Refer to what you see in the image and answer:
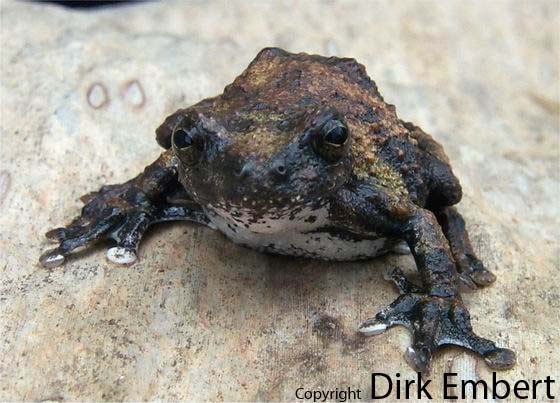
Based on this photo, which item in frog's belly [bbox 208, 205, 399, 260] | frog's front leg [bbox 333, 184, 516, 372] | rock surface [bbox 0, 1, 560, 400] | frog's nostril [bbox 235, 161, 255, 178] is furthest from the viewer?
frog's belly [bbox 208, 205, 399, 260]

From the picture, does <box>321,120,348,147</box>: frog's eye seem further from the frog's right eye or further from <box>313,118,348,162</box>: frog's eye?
the frog's right eye

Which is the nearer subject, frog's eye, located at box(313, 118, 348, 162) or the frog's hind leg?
frog's eye, located at box(313, 118, 348, 162)

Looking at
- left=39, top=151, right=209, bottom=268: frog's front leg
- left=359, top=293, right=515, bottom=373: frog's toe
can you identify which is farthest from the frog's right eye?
left=359, top=293, right=515, bottom=373: frog's toe

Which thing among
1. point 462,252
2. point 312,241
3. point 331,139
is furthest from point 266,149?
point 462,252

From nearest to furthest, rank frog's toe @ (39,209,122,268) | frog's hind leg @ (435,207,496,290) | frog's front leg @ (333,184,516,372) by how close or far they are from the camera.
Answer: frog's front leg @ (333,184,516,372), frog's toe @ (39,209,122,268), frog's hind leg @ (435,207,496,290)

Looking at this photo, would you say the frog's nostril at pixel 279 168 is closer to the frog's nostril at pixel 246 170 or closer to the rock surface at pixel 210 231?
the frog's nostril at pixel 246 170

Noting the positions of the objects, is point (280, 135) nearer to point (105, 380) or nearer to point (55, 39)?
point (105, 380)
